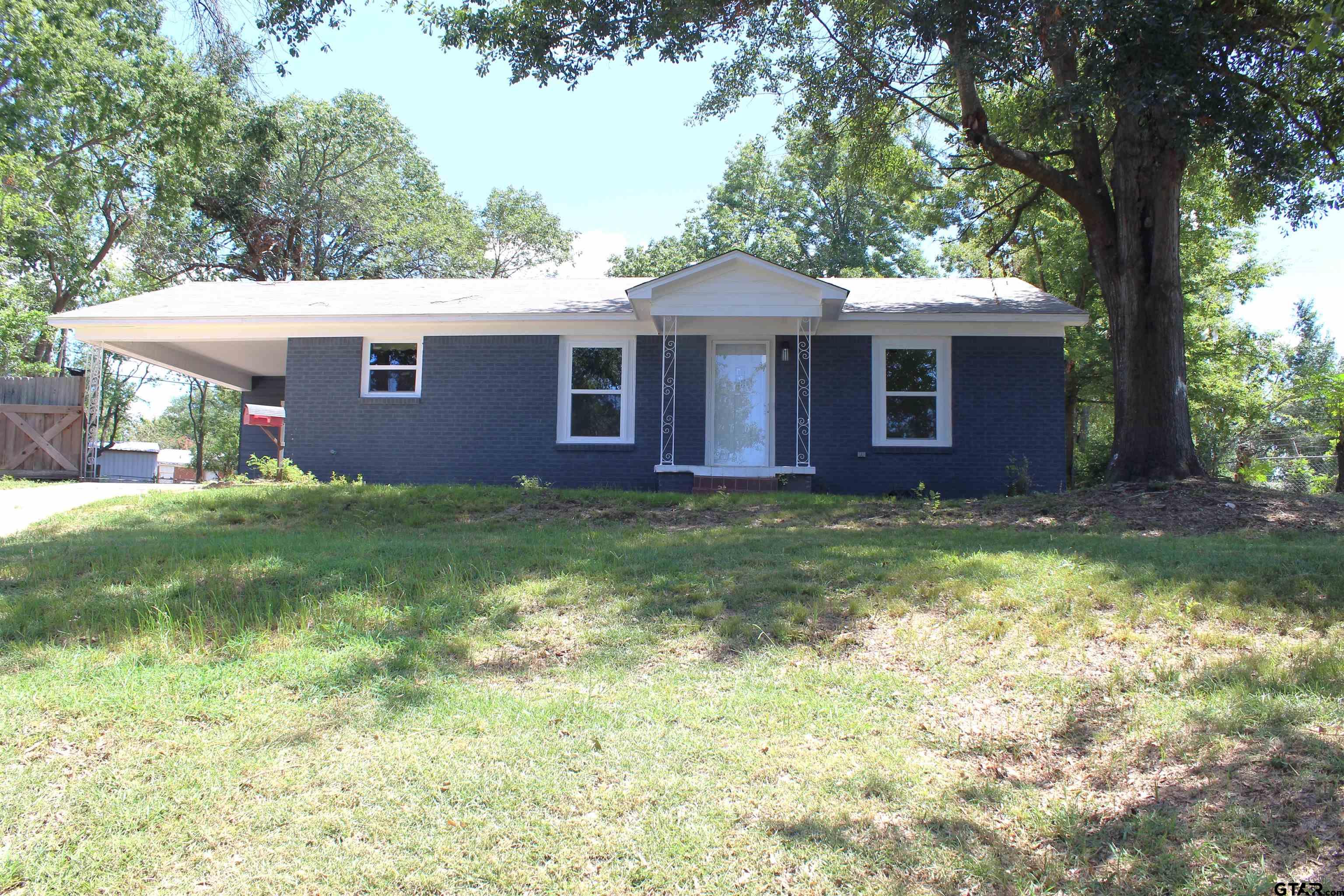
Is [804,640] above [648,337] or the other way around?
the other way around

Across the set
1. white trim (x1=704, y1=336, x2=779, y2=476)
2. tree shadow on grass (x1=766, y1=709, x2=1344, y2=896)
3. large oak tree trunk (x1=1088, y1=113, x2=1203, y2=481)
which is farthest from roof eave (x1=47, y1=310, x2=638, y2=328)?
tree shadow on grass (x1=766, y1=709, x2=1344, y2=896)

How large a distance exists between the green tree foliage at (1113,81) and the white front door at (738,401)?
3.90 meters

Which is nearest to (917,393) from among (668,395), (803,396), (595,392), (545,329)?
(803,396)

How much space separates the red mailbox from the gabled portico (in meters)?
5.99

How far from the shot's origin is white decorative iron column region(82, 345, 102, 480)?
15453 mm

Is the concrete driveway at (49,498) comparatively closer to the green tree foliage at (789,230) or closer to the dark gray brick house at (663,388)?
the dark gray brick house at (663,388)

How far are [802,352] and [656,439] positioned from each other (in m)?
2.64

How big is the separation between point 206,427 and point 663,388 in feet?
135

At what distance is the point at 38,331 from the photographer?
27.1 meters

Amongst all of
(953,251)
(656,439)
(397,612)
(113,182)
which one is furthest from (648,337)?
(113,182)

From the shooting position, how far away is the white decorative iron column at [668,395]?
13.3 m

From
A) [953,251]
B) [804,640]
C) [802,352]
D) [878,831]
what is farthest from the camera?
[953,251]

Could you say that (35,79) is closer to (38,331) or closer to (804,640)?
(38,331)

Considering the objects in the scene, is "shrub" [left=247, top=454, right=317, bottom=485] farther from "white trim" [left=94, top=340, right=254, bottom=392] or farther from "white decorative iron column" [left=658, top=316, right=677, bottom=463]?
"white decorative iron column" [left=658, top=316, right=677, bottom=463]
